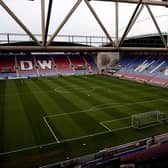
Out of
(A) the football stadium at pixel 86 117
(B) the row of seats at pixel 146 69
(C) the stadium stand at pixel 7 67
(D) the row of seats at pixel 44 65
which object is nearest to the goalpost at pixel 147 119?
(A) the football stadium at pixel 86 117

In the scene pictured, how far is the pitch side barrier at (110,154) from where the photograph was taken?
8.64 meters

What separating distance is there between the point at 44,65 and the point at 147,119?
29531 mm

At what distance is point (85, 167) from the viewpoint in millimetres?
8719

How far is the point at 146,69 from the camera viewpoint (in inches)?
1460

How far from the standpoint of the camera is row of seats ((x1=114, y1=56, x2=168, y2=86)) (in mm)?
32438

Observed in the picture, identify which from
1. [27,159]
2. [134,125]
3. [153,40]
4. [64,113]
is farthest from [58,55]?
[27,159]

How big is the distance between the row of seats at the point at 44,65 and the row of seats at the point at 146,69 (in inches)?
259

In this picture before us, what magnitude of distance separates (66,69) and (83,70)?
337 cm

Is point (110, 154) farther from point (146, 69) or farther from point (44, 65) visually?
point (44, 65)

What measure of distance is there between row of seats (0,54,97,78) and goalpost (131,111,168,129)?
27059 mm

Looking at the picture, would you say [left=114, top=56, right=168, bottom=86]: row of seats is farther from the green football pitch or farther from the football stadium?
the green football pitch

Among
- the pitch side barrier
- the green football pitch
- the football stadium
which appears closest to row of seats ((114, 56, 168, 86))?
the football stadium

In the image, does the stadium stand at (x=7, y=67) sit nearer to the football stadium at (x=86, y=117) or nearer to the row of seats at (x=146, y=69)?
the football stadium at (x=86, y=117)

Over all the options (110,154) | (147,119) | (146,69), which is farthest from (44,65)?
(110,154)
